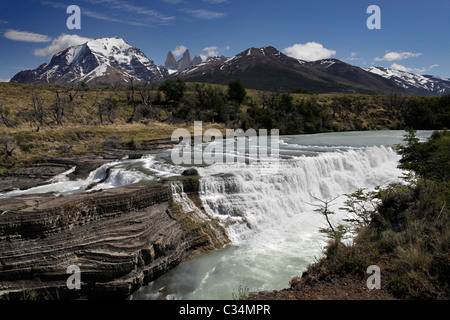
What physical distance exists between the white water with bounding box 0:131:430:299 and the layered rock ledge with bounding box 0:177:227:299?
799mm

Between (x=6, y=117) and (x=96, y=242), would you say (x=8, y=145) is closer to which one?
(x=6, y=117)

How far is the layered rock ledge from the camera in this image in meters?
7.73

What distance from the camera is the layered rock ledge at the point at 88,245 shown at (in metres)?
7.73

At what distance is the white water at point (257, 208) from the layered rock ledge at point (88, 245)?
799 millimetres

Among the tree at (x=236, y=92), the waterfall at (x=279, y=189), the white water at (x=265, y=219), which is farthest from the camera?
the tree at (x=236, y=92)

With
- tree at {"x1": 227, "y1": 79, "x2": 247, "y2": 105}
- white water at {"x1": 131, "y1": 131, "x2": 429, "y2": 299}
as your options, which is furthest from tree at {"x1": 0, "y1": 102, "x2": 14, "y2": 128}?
tree at {"x1": 227, "y1": 79, "x2": 247, "y2": 105}

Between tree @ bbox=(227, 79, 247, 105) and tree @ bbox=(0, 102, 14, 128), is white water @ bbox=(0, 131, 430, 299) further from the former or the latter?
tree @ bbox=(227, 79, 247, 105)

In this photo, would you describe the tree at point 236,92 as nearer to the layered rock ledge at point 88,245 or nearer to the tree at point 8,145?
the tree at point 8,145

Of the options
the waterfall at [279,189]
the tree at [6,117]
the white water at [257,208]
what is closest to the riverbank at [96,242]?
the white water at [257,208]

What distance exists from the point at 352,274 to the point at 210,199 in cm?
843

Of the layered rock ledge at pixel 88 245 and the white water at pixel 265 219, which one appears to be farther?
the white water at pixel 265 219
